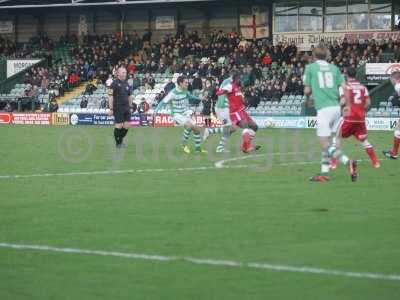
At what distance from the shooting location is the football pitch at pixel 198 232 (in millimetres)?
7660

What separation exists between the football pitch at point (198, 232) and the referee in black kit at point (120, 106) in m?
5.12

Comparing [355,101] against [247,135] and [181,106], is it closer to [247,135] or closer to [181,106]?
[247,135]

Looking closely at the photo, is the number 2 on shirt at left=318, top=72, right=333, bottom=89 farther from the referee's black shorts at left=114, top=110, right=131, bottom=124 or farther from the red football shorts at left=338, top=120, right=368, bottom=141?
the referee's black shorts at left=114, top=110, right=131, bottom=124

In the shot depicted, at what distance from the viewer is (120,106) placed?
24547 millimetres

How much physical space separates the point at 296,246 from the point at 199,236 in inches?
45.2

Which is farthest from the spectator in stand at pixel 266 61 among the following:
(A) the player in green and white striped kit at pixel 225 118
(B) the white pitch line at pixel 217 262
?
(B) the white pitch line at pixel 217 262

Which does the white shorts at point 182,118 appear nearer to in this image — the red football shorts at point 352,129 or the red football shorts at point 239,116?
the red football shorts at point 239,116

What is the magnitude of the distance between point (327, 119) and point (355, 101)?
5.40 ft

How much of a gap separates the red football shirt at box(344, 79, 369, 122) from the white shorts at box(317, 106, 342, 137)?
1.17 m

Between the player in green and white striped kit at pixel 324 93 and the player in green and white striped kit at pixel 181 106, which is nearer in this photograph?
the player in green and white striped kit at pixel 324 93

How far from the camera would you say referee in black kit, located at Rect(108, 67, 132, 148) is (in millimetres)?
24266

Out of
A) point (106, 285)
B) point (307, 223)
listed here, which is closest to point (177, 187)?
point (307, 223)

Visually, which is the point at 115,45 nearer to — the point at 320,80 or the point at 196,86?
the point at 196,86

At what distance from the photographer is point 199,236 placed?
989cm
